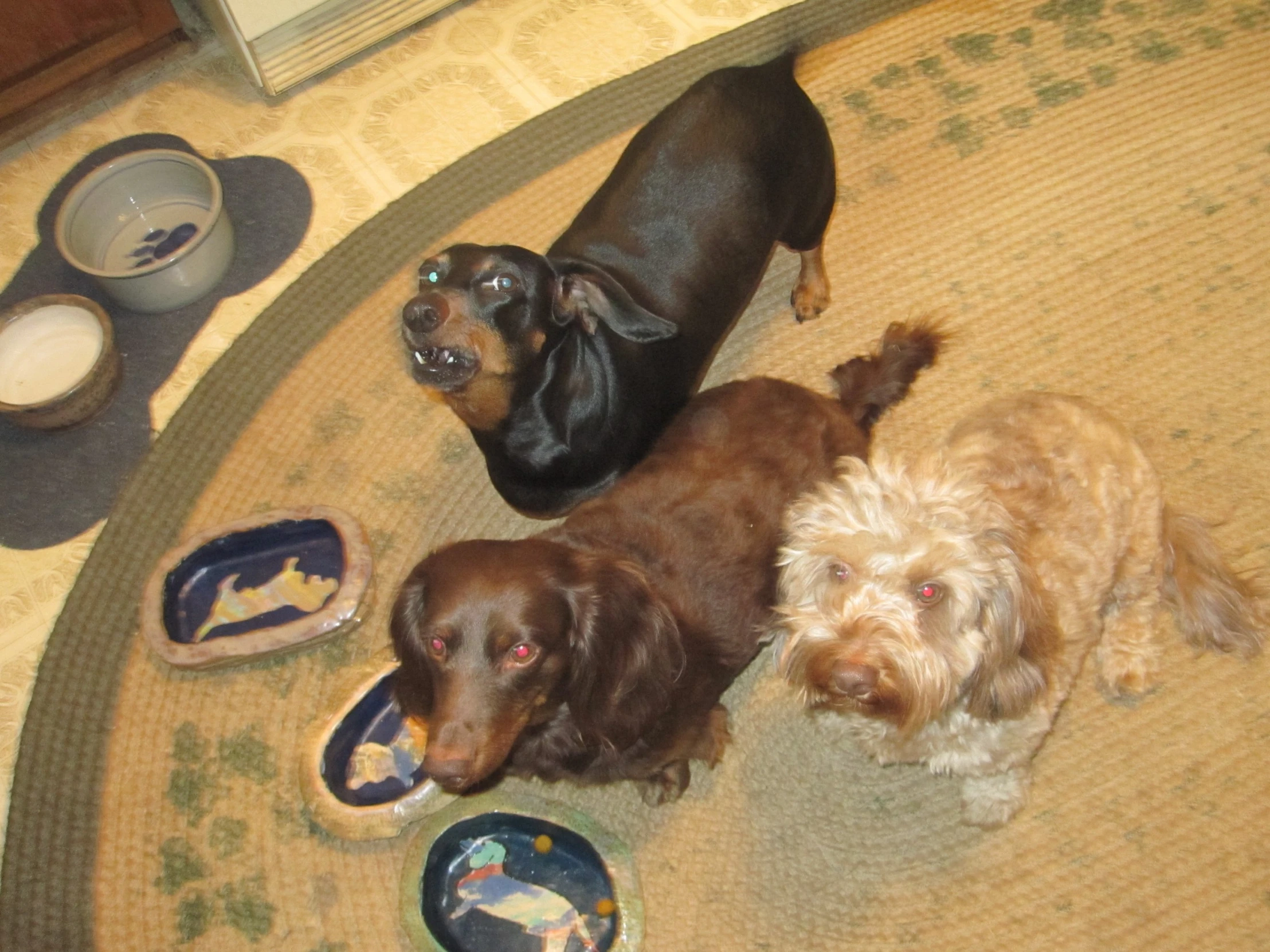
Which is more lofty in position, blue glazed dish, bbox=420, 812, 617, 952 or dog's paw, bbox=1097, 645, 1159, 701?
blue glazed dish, bbox=420, 812, 617, 952

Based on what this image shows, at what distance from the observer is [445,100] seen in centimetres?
394

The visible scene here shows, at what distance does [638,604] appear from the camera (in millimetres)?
2076

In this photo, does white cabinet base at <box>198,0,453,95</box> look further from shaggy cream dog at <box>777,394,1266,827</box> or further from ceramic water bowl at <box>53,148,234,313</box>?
shaggy cream dog at <box>777,394,1266,827</box>

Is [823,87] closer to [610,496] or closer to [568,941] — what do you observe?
[610,496]

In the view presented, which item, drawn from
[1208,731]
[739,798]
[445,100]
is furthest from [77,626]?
[1208,731]

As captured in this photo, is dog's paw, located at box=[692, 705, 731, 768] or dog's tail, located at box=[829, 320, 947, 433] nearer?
dog's paw, located at box=[692, 705, 731, 768]

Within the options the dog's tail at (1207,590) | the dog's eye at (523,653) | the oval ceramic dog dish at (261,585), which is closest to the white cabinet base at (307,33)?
the oval ceramic dog dish at (261,585)

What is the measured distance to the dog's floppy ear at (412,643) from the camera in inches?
81.0

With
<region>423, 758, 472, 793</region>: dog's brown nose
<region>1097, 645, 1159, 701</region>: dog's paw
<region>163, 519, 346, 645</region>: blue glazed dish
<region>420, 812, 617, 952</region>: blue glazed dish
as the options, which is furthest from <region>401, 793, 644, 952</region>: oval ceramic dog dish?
<region>1097, 645, 1159, 701</region>: dog's paw

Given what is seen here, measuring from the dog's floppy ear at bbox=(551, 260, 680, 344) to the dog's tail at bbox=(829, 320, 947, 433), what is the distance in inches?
27.5

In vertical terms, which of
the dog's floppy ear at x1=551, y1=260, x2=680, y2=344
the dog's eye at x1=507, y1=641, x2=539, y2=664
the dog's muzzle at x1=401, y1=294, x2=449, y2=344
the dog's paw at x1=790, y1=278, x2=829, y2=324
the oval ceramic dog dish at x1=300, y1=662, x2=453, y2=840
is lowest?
the oval ceramic dog dish at x1=300, y1=662, x2=453, y2=840

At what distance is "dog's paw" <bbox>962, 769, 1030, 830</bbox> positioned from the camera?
2496 mm

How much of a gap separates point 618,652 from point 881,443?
139cm

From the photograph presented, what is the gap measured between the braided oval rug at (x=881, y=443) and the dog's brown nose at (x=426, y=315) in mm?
877
